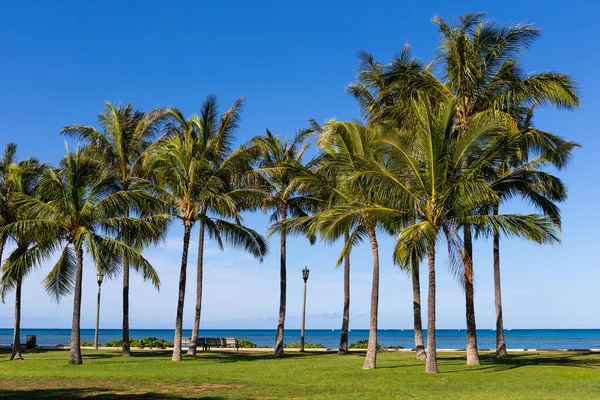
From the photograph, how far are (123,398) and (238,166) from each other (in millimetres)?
15718

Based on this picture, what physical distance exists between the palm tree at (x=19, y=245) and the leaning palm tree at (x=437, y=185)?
13014 millimetres

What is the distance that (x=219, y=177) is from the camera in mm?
27500

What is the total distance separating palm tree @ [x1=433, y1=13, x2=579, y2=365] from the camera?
77.6 feet

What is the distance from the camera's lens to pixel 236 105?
99.1ft

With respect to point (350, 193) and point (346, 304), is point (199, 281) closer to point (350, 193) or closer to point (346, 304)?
point (346, 304)

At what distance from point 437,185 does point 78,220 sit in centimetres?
1342

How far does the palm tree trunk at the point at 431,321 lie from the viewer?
2033 cm

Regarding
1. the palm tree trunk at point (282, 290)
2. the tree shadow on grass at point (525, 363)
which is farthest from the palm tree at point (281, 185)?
the tree shadow on grass at point (525, 363)

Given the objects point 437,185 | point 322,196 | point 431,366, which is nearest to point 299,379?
point 431,366

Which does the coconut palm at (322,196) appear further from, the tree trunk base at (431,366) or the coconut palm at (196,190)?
the tree trunk base at (431,366)

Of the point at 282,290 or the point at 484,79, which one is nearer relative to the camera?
the point at 484,79

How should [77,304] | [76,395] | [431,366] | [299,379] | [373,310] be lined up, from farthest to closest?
1. [77,304]
2. [373,310]
3. [431,366]
4. [299,379]
5. [76,395]

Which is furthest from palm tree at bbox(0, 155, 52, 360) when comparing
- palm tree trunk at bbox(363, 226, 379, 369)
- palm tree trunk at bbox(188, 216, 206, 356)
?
palm tree trunk at bbox(363, 226, 379, 369)

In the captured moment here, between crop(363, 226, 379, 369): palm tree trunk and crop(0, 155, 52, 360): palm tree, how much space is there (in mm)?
12365
